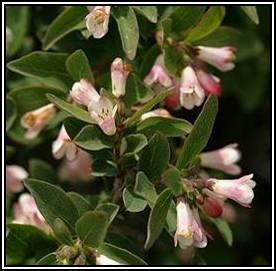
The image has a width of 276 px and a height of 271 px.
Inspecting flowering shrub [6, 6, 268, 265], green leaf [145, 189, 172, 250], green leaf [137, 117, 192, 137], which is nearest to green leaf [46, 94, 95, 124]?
flowering shrub [6, 6, 268, 265]

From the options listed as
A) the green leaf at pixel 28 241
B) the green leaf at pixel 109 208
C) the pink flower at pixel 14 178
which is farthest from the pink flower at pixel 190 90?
the pink flower at pixel 14 178

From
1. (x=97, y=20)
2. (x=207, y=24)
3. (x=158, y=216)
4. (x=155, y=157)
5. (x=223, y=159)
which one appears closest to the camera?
(x=158, y=216)

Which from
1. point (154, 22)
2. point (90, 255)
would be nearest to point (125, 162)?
point (90, 255)

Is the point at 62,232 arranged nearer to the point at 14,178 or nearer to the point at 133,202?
the point at 133,202

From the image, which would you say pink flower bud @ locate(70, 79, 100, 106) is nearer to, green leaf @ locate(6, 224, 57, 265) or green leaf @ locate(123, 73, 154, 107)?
green leaf @ locate(123, 73, 154, 107)

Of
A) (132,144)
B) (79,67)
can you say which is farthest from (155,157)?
(79,67)

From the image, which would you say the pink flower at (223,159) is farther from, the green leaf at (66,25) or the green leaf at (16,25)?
the green leaf at (16,25)

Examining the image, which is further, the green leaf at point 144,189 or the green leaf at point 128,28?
the green leaf at point 128,28
